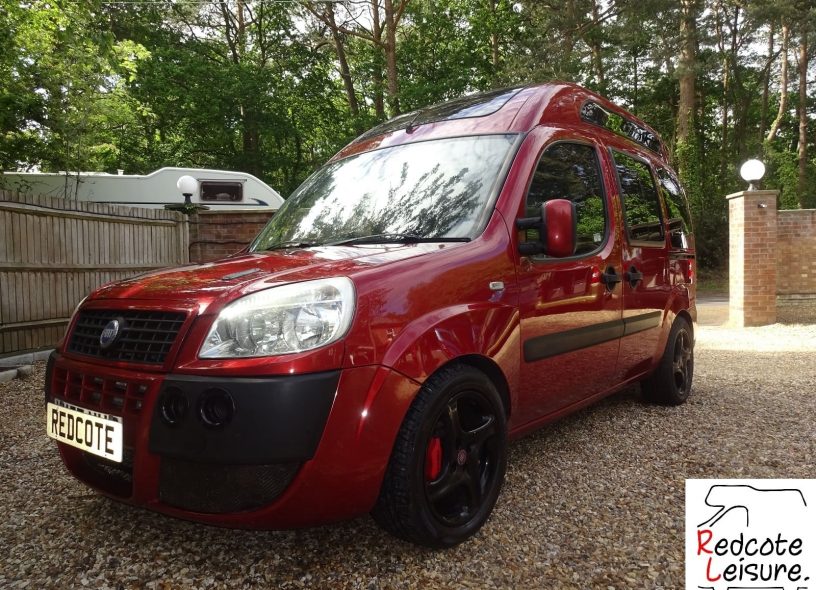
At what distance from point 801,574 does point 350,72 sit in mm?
23178

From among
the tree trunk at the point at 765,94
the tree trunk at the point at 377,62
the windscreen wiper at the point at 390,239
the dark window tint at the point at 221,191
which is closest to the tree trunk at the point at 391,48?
the tree trunk at the point at 377,62

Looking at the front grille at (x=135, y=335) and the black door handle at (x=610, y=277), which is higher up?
the black door handle at (x=610, y=277)

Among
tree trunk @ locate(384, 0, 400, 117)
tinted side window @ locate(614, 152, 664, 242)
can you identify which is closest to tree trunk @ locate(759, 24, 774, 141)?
tree trunk @ locate(384, 0, 400, 117)

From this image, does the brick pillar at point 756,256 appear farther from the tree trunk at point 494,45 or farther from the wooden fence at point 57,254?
the tree trunk at point 494,45

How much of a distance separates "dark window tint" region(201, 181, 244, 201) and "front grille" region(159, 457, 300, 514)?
34.3 feet

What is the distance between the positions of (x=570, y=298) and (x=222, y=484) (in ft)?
5.89

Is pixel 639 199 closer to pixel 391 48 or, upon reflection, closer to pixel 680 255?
pixel 680 255

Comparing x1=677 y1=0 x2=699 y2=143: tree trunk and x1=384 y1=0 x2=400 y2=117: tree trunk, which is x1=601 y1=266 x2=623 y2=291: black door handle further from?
x1=384 y1=0 x2=400 y2=117: tree trunk

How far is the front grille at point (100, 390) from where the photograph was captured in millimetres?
1878

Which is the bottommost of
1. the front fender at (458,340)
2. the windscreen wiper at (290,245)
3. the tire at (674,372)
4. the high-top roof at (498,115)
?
the tire at (674,372)

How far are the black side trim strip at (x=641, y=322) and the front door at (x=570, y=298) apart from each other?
0.13 meters

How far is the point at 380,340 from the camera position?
6.27 feet

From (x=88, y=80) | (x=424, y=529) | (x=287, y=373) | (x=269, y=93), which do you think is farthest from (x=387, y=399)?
(x=269, y=93)

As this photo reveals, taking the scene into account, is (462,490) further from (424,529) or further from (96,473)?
(96,473)
